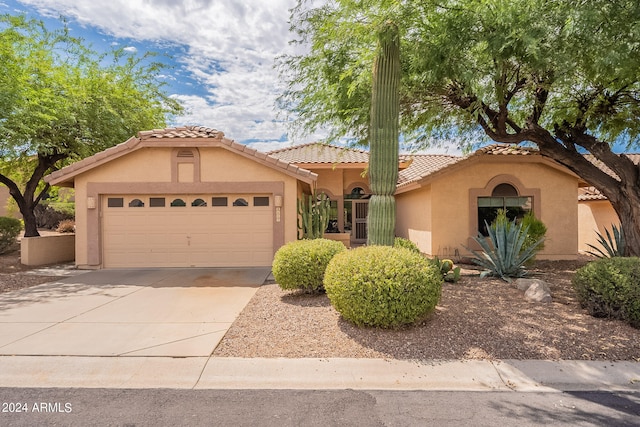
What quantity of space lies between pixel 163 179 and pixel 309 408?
9394mm

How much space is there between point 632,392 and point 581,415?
1.01 meters

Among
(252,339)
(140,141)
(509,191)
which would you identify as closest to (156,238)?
(140,141)

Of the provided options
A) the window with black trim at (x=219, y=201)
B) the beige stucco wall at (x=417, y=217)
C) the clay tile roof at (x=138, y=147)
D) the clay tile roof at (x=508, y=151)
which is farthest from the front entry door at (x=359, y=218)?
the window with black trim at (x=219, y=201)

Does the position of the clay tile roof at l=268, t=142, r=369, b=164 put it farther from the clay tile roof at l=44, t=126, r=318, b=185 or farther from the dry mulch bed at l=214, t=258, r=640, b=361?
the dry mulch bed at l=214, t=258, r=640, b=361

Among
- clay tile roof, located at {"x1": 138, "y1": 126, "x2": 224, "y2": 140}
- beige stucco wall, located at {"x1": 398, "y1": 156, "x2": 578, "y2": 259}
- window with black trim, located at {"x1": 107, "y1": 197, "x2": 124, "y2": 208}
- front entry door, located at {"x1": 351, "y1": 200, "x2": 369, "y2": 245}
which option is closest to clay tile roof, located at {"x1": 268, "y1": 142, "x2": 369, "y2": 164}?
front entry door, located at {"x1": 351, "y1": 200, "x2": 369, "y2": 245}

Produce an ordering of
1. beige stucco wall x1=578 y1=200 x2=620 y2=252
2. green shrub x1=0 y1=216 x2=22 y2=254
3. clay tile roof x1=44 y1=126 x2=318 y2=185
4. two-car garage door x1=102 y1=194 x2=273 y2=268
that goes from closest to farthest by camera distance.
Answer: clay tile roof x1=44 y1=126 x2=318 y2=185, two-car garage door x1=102 y1=194 x2=273 y2=268, green shrub x1=0 y1=216 x2=22 y2=254, beige stucco wall x1=578 y1=200 x2=620 y2=252

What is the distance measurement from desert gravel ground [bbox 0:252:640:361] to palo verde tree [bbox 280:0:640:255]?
14.4ft

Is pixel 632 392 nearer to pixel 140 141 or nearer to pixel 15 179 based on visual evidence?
pixel 140 141

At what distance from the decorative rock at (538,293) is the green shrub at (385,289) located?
2802mm

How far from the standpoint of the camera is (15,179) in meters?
15.4

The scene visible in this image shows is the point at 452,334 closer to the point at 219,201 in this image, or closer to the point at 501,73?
the point at 501,73

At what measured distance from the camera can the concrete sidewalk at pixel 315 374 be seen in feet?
13.3

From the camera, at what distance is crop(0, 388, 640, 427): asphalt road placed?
3.38m

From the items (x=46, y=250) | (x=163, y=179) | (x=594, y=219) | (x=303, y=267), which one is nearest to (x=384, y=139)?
(x=303, y=267)
